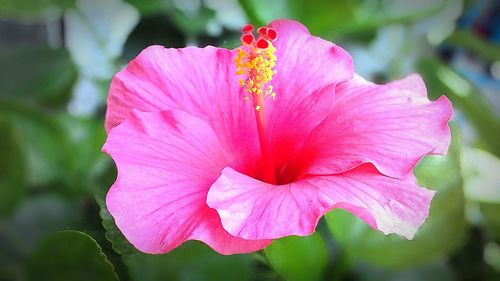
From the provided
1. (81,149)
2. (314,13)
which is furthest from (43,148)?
(314,13)

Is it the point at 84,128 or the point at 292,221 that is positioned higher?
the point at 292,221

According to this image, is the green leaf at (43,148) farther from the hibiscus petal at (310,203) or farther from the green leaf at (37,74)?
the hibiscus petal at (310,203)

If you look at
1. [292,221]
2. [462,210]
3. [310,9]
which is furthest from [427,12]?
[292,221]

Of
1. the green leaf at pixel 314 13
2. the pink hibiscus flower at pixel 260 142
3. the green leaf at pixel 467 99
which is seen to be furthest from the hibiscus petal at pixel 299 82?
the green leaf at pixel 467 99

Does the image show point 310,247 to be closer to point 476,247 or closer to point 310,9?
point 310,9

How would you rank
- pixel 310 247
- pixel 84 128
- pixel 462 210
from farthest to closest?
pixel 84 128 < pixel 462 210 < pixel 310 247

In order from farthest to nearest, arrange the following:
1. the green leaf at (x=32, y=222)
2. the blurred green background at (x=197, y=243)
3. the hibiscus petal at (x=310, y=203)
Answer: the green leaf at (x=32, y=222), the blurred green background at (x=197, y=243), the hibiscus petal at (x=310, y=203)

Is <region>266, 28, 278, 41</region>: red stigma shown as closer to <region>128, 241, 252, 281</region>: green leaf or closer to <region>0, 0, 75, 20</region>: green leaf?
<region>128, 241, 252, 281</region>: green leaf
